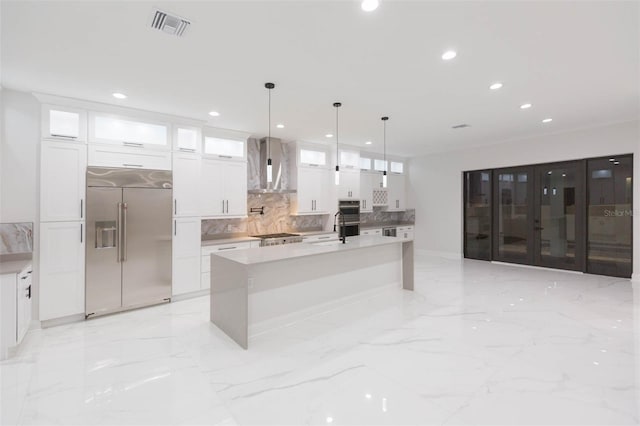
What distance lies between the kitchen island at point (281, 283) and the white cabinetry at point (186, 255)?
1.24m

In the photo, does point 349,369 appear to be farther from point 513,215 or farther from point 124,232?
point 513,215

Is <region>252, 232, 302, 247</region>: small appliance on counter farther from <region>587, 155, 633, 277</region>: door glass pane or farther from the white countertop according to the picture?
<region>587, 155, 633, 277</region>: door glass pane

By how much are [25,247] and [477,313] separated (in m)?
5.58

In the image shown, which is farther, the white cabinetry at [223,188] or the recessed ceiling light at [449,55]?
the white cabinetry at [223,188]

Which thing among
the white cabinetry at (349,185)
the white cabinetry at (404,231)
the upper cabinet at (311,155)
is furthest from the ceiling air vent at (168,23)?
the white cabinetry at (404,231)

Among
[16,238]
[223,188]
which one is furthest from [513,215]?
[16,238]

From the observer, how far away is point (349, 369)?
261 centimetres

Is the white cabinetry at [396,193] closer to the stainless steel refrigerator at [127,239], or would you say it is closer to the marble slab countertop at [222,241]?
the marble slab countertop at [222,241]

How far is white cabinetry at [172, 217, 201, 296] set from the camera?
459cm

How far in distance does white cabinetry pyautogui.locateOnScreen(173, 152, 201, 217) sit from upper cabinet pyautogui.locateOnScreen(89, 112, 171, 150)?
29cm

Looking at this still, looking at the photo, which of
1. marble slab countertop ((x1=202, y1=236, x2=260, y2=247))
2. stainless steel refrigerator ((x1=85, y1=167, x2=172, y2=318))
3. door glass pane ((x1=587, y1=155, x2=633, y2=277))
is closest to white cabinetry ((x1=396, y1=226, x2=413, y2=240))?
door glass pane ((x1=587, y1=155, x2=633, y2=277))

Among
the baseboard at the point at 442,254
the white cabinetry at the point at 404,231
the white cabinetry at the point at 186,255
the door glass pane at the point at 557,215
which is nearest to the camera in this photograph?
the white cabinetry at the point at 186,255

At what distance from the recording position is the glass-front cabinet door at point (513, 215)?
665 cm

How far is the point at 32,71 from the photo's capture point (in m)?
3.07
